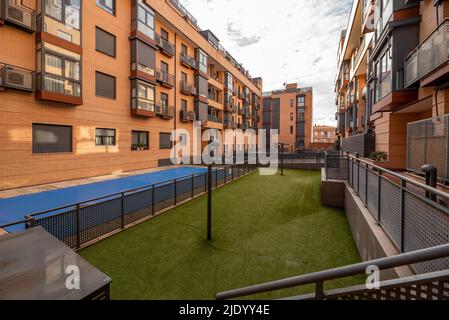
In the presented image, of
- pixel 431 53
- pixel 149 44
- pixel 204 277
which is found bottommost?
pixel 204 277

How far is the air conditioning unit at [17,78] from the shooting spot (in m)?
10.2

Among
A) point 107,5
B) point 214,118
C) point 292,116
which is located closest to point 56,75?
point 107,5

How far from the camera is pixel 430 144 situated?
6441mm

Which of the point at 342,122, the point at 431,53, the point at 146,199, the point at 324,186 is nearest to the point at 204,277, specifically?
the point at 146,199

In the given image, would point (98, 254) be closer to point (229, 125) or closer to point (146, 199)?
point (146, 199)

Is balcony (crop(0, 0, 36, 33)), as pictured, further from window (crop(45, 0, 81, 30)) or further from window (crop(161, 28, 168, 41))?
window (crop(161, 28, 168, 41))

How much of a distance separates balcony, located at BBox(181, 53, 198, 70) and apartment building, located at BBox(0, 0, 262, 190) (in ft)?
0.47

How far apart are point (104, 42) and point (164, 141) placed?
9278mm

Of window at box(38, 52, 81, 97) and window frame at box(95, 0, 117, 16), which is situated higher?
window frame at box(95, 0, 117, 16)

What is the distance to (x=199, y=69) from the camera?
2634 cm

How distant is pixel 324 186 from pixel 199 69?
71.7 ft

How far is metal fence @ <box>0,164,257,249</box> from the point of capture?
5.07 meters

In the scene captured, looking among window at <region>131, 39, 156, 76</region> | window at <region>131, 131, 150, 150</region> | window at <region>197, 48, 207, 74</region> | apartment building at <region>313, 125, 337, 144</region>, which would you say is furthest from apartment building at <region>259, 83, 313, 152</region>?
apartment building at <region>313, 125, 337, 144</region>

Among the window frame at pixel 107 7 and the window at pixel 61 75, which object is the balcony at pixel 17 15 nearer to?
the window at pixel 61 75
